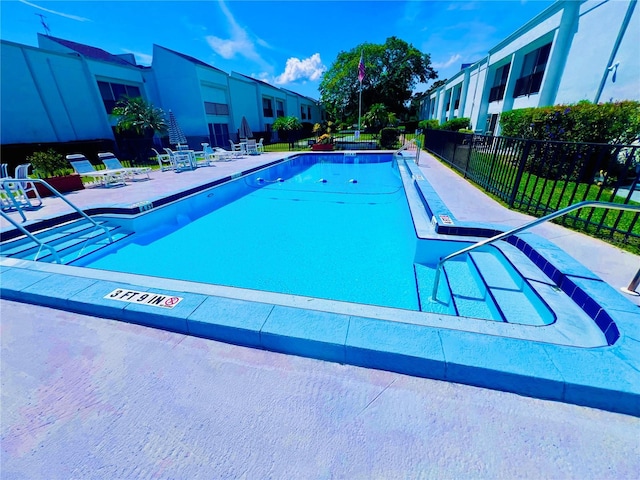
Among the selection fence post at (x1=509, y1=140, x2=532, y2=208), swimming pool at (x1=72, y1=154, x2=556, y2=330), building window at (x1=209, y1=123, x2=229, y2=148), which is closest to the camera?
swimming pool at (x1=72, y1=154, x2=556, y2=330)

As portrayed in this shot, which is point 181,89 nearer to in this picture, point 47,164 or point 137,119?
point 137,119

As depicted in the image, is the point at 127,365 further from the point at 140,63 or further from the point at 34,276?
the point at 140,63

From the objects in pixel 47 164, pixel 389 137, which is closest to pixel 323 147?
pixel 389 137

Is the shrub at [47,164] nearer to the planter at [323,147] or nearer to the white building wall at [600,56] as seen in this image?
the planter at [323,147]

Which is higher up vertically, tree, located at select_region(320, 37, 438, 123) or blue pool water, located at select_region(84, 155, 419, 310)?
tree, located at select_region(320, 37, 438, 123)

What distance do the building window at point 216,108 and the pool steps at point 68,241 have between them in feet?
60.9

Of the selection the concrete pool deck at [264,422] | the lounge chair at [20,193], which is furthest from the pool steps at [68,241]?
the concrete pool deck at [264,422]

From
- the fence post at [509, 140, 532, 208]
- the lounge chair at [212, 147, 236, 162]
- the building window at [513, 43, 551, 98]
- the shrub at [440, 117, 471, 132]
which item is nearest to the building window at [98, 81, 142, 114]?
the lounge chair at [212, 147, 236, 162]

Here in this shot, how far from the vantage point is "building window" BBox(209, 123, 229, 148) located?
2186cm

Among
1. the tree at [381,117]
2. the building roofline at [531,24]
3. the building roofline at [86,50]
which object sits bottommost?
the tree at [381,117]

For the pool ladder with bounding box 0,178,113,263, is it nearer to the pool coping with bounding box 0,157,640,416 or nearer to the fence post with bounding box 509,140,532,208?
the pool coping with bounding box 0,157,640,416

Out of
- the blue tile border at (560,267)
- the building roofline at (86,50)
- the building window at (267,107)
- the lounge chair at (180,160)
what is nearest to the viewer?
the blue tile border at (560,267)

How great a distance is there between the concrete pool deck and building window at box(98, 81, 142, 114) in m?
21.7

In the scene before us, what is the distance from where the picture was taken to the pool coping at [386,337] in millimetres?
1599
